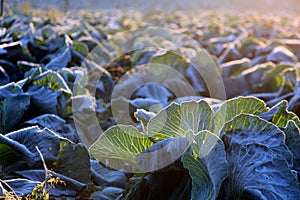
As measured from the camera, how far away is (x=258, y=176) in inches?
58.9

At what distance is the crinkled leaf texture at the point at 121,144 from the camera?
1.70 meters

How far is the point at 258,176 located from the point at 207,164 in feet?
0.52

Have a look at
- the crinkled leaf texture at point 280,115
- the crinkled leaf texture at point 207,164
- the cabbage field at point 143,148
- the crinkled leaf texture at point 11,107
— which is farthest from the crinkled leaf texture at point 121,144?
the crinkled leaf texture at point 11,107

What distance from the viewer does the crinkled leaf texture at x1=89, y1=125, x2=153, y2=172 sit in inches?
67.1

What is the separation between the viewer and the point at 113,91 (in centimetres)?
399

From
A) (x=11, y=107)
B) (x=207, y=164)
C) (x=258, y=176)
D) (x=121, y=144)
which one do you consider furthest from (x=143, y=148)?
(x=11, y=107)

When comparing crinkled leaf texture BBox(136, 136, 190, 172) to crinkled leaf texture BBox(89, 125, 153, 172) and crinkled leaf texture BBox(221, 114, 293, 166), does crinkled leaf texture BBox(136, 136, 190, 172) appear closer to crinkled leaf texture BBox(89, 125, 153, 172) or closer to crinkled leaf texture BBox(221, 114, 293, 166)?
crinkled leaf texture BBox(89, 125, 153, 172)

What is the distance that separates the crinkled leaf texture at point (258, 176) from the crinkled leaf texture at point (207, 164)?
9 cm

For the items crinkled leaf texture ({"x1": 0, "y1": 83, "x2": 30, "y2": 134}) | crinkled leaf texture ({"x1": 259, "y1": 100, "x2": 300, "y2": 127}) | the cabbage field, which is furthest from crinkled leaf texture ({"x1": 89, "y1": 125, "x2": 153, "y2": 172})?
crinkled leaf texture ({"x1": 0, "y1": 83, "x2": 30, "y2": 134})

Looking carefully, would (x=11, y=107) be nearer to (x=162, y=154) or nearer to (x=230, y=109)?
(x=162, y=154)

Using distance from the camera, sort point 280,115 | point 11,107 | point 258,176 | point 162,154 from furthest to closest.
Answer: point 11,107
point 280,115
point 162,154
point 258,176

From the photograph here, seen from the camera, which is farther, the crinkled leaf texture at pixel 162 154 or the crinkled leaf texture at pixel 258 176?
the crinkled leaf texture at pixel 162 154

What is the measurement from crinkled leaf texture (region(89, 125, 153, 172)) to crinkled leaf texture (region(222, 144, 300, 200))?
0.33 m

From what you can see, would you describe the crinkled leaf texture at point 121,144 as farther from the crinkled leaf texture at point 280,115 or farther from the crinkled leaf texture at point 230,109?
the crinkled leaf texture at point 280,115
